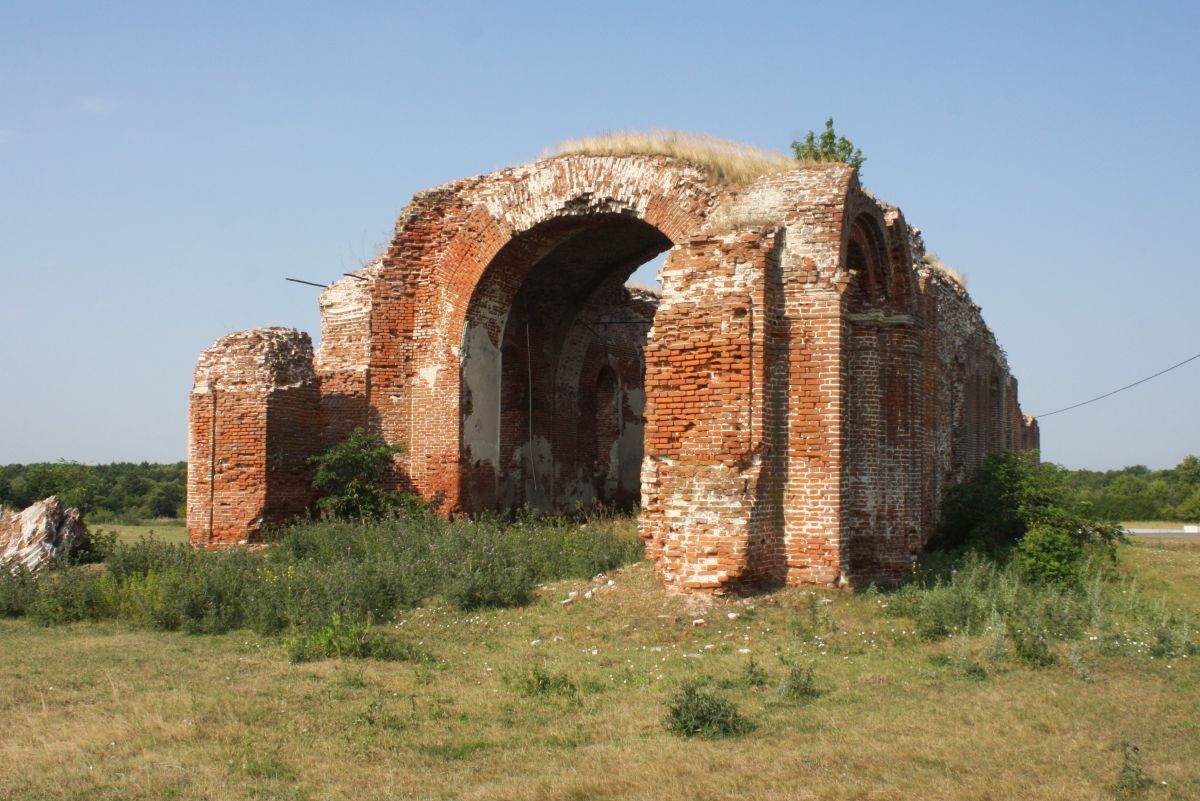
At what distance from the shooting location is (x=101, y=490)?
107ft

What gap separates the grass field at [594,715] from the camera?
4.70 meters

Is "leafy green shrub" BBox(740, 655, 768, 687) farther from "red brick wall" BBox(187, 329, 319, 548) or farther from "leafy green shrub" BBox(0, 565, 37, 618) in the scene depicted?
"red brick wall" BBox(187, 329, 319, 548)

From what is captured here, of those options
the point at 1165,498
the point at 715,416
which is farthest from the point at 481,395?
the point at 1165,498

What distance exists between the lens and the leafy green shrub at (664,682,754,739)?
5.45m

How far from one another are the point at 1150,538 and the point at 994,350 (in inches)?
303

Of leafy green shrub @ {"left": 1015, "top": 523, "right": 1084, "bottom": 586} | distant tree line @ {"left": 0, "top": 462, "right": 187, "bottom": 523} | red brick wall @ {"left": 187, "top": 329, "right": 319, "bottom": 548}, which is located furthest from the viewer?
distant tree line @ {"left": 0, "top": 462, "right": 187, "bottom": 523}

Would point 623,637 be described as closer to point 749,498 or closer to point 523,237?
point 749,498

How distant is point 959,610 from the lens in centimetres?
834

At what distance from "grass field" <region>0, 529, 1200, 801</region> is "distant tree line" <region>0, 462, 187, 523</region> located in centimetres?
1351

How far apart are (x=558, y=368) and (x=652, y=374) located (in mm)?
7392

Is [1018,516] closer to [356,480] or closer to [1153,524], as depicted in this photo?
[356,480]

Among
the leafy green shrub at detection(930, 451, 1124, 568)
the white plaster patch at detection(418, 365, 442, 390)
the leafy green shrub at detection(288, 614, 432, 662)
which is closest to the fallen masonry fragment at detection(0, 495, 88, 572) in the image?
the white plaster patch at detection(418, 365, 442, 390)

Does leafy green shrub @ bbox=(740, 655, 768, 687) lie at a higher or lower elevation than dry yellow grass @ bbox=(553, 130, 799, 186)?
lower

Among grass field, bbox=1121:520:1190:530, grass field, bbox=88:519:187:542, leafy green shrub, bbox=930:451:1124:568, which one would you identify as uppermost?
leafy green shrub, bbox=930:451:1124:568
